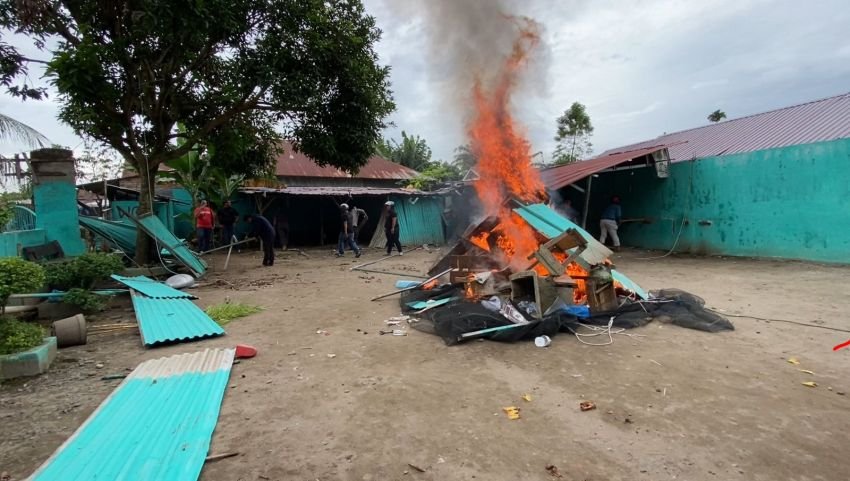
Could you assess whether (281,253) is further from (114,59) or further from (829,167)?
(829,167)

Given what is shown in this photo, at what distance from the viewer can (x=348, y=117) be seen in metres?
11.1

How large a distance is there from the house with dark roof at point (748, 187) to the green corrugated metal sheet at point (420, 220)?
5.70 m

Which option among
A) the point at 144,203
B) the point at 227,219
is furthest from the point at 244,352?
the point at 227,219

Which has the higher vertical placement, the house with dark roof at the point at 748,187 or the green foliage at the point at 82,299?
the house with dark roof at the point at 748,187

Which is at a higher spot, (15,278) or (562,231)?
(562,231)

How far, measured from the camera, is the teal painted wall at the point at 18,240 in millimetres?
7204

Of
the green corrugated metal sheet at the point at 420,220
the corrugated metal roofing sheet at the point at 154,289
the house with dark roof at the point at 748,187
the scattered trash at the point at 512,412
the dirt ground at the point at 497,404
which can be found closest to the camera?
the dirt ground at the point at 497,404

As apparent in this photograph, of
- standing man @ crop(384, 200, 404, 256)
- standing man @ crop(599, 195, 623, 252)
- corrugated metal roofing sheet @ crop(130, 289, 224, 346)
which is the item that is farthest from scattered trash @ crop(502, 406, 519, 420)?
standing man @ crop(599, 195, 623, 252)

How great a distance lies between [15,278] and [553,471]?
541cm

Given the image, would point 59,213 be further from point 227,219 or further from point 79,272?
point 227,219

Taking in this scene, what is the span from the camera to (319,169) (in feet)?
78.7

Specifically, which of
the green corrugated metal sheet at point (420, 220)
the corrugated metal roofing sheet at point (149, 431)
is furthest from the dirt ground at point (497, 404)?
the green corrugated metal sheet at point (420, 220)

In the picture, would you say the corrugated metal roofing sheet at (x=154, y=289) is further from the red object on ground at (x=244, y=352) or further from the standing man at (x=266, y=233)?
the standing man at (x=266, y=233)

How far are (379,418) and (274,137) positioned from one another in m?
12.2
